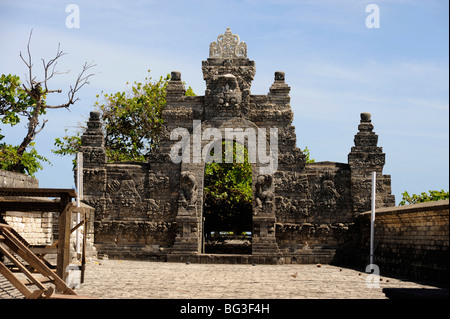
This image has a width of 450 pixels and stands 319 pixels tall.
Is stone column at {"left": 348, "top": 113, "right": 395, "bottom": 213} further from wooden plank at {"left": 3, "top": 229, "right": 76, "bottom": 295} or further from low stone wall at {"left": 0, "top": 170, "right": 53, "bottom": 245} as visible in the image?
wooden plank at {"left": 3, "top": 229, "right": 76, "bottom": 295}

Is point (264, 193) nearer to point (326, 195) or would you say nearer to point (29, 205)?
point (326, 195)

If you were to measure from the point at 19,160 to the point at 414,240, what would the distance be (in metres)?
13.0

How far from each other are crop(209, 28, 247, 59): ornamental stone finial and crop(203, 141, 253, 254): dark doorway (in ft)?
22.0

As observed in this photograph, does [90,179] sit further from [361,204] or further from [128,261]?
[361,204]

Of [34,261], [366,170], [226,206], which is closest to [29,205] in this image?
[34,261]

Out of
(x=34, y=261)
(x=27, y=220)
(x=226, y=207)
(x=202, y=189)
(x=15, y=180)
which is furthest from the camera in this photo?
(x=226, y=207)

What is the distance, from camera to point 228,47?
1984cm

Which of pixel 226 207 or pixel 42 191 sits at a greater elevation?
pixel 42 191

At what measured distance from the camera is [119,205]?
1925cm

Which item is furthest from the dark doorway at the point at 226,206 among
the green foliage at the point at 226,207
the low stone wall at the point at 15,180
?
the low stone wall at the point at 15,180

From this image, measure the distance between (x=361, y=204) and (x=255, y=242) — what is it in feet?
10.9
